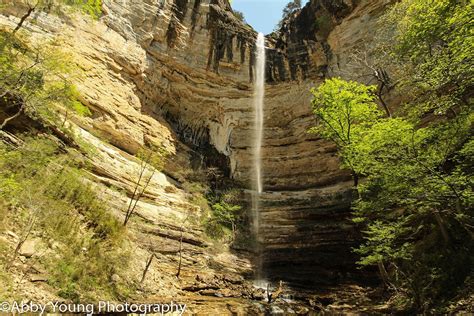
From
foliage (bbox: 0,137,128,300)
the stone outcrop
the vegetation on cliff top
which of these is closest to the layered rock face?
the stone outcrop

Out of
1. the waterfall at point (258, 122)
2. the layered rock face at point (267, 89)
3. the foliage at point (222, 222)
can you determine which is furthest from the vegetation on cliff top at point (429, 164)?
the waterfall at point (258, 122)

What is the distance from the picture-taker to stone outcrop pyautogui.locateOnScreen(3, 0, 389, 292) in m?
18.5

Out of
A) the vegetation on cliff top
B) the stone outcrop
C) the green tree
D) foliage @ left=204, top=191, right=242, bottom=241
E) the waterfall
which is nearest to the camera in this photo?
the vegetation on cliff top

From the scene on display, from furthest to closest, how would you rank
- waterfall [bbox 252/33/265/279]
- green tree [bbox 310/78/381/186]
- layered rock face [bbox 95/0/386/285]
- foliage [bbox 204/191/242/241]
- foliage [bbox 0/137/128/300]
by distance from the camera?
1. waterfall [bbox 252/33/265/279]
2. layered rock face [bbox 95/0/386/285]
3. foliage [bbox 204/191/242/241]
4. green tree [bbox 310/78/381/186]
5. foliage [bbox 0/137/128/300]

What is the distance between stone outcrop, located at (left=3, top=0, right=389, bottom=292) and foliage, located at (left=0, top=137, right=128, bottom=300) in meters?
3.27

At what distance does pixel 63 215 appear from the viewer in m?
10.4

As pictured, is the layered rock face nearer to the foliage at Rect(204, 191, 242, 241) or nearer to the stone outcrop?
the stone outcrop

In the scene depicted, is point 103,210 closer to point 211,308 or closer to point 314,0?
point 211,308

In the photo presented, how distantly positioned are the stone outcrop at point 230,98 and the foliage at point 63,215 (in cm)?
327

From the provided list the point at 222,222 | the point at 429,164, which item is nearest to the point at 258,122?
the point at 222,222

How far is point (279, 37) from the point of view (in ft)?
106

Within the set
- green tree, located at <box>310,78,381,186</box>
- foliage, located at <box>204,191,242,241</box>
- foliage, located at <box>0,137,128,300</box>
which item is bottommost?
foliage, located at <box>0,137,128,300</box>

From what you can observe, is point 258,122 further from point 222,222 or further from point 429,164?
point 429,164

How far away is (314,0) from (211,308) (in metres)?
30.1
